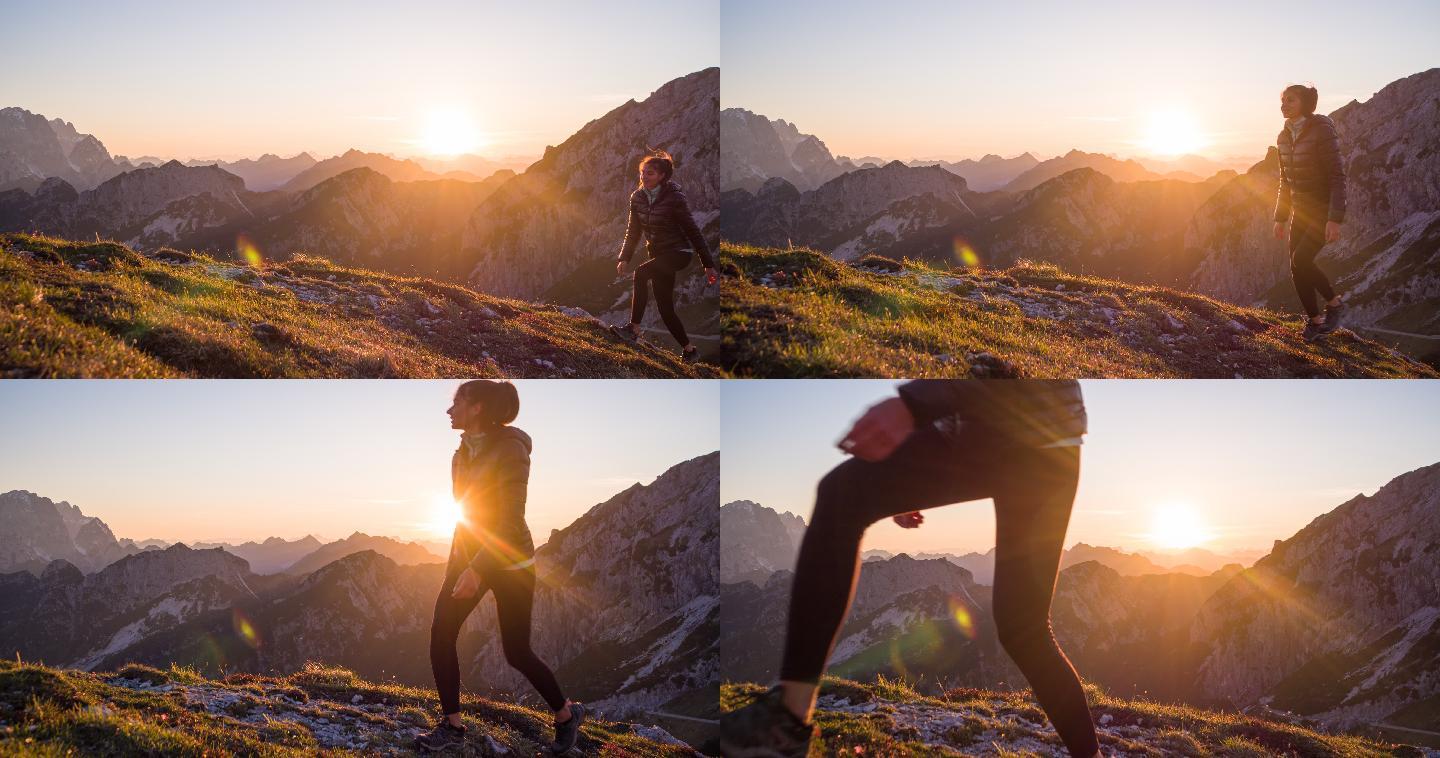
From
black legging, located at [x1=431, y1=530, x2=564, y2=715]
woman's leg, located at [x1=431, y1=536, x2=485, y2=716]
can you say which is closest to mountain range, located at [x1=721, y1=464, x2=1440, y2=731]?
black legging, located at [x1=431, y1=530, x2=564, y2=715]

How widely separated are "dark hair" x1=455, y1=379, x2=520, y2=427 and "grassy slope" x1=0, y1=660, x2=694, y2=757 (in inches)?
169

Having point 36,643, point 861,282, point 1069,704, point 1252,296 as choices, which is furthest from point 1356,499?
point 36,643

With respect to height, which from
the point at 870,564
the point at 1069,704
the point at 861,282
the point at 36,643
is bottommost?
the point at 36,643

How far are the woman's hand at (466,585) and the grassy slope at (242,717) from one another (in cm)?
229

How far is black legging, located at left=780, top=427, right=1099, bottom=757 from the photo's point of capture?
416 centimetres

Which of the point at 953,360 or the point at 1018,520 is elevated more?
the point at 953,360

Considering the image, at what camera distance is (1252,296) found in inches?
5906

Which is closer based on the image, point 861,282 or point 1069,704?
point 1069,704

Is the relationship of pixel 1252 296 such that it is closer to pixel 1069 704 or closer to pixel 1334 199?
pixel 1334 199

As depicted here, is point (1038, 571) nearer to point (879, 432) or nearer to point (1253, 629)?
point (879, 432)

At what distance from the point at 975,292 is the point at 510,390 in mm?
12232

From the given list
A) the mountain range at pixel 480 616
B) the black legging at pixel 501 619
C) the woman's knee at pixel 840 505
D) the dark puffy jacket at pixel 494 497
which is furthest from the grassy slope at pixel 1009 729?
the mountain range at pixel 480 616

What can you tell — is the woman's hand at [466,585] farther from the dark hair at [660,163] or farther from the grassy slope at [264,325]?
the dark hair at [660,163]

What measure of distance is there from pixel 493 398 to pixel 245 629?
6473 inches
